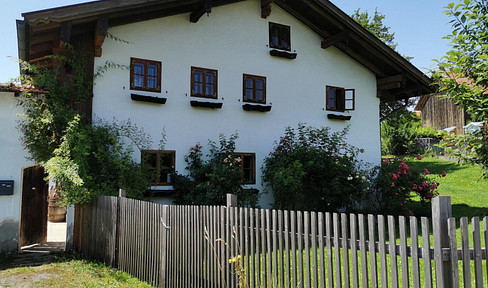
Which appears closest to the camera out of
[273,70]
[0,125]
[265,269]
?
[265,269]

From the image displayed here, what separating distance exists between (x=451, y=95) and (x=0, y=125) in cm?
917

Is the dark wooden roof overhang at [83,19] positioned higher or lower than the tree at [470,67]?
higher

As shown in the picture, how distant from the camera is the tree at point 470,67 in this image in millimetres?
6141

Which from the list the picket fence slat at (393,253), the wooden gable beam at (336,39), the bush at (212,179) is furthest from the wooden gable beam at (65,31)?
the wooden gable beam at (336,39)

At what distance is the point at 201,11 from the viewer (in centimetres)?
1084

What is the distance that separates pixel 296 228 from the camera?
4156 millimetres

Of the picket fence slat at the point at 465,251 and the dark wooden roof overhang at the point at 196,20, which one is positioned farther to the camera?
the dark wooden roof overhang at the point at 196,20

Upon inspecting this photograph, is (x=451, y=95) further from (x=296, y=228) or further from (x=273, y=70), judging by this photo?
(x=273, y=70)

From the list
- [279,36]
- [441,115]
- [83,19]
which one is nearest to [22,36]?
[83,19]

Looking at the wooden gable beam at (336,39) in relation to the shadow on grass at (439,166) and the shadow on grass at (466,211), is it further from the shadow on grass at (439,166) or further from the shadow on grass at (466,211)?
the shadow on grass at (439,166)

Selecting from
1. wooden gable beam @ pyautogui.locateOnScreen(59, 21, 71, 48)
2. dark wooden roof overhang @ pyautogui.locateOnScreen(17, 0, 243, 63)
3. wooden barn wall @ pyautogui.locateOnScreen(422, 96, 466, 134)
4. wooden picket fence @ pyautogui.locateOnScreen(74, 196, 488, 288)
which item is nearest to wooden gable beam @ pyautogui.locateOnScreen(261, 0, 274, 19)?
dark wooden roof overhang @ pyautogui.locateOnScreen(17, 0, 243, 63)

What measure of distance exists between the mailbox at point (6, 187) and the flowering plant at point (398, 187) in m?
10.3

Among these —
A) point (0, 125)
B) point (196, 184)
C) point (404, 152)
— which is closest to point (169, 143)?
point (196, 184)

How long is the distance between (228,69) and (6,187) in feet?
21.3
